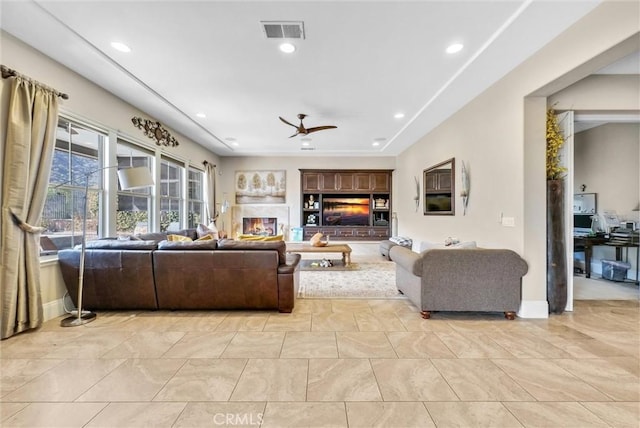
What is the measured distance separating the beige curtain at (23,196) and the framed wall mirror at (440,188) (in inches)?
224

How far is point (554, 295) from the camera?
3127mm

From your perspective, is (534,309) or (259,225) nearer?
(534,309)

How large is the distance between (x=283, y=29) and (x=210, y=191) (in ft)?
19.1

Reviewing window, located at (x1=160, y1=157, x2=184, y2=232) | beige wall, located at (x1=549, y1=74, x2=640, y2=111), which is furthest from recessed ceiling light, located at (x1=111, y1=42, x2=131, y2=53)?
beige wall, located at (x1=549, y1=74, x2=640, y2=111)

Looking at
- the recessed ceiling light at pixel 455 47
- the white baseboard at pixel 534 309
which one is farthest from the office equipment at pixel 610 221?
the recessed ceiling light at pixel 455 47

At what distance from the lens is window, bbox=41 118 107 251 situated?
3346 mm

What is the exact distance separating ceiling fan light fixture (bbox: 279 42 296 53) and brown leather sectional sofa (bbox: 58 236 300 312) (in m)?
2.24

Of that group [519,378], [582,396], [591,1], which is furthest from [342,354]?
[591,1]

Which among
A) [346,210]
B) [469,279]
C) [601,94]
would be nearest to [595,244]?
[601,94]

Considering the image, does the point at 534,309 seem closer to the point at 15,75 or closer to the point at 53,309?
the point at 53,309

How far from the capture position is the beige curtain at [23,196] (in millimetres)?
2588

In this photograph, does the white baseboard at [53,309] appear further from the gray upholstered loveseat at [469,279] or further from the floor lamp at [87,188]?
the gray upholstered loveseat at [469,279]

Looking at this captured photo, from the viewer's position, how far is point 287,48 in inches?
118

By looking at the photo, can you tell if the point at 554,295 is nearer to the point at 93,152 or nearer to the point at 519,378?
the point at 519,378
